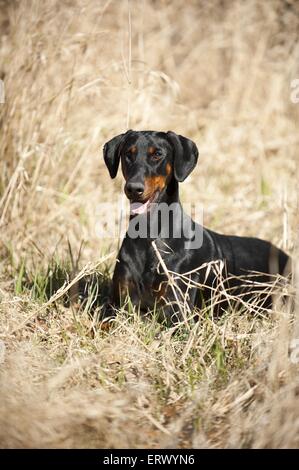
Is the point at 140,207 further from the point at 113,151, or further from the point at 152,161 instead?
the point at 113,151

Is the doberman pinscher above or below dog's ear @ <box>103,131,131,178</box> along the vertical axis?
below

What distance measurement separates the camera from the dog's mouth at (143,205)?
13.3ft

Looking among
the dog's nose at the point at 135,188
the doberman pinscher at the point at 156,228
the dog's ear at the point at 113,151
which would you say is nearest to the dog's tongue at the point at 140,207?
the doberman pinscher at the point at 156,228

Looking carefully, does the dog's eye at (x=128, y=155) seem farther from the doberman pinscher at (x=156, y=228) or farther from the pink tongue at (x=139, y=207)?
the pink tongue at (x=139, y=207)

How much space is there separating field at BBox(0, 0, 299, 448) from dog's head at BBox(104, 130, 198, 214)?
365 millimetres

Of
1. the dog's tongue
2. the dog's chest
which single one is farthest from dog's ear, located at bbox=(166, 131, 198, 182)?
the dog's chest

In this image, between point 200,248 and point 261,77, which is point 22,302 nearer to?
point 200,248

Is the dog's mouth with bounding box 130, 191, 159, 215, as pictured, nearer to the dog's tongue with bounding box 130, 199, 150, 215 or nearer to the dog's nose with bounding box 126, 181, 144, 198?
the dog's tongue with bounding box 130, 199, 150, 215

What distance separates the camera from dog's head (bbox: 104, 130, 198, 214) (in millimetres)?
3980

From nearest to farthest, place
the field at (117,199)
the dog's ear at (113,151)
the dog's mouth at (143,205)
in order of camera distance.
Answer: the field at (117,199), the dog's mouth at (143,205), the dog's ear at (113,151)

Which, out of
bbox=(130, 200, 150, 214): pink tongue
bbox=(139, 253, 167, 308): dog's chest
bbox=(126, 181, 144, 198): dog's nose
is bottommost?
bbox=(139, 253, 167, 308): dog's chest

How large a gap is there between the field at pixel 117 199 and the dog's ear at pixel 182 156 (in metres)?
0.45

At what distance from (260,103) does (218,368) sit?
5164 millimetres

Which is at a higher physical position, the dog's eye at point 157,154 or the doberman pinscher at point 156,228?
the dog's eye at point 157,154
